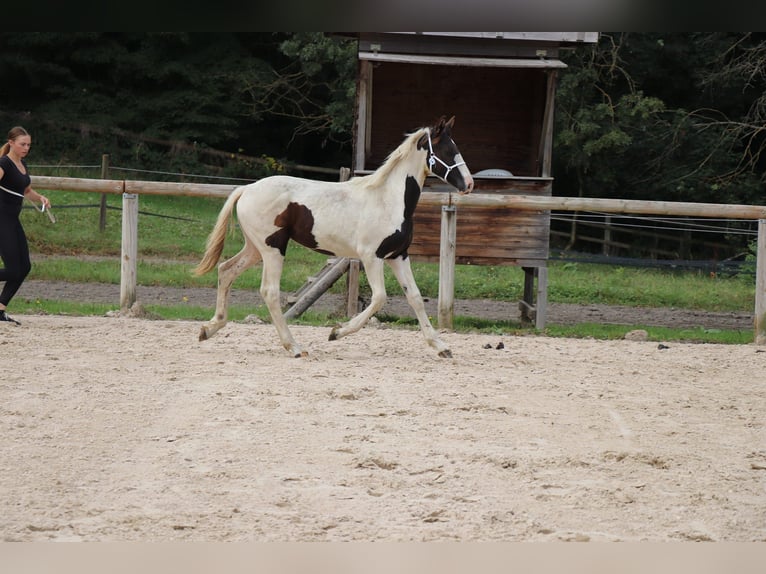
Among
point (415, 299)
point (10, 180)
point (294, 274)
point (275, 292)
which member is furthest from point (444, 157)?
point (294, 274)

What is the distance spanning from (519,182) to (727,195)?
9898 mm

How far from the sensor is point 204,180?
21.2 meters

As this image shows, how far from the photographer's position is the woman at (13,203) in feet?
25.3

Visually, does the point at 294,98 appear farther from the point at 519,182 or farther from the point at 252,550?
the point at 252,550

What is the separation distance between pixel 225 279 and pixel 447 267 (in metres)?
2.53

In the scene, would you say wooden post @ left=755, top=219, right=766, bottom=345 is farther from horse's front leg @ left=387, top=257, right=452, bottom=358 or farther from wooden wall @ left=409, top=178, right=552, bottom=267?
horse's front leg @ left=387, top=257, right=452, bottom=358

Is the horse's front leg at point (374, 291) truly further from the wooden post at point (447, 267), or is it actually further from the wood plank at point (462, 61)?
Result: the wood plank at point (462, 61)

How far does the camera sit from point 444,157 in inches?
283

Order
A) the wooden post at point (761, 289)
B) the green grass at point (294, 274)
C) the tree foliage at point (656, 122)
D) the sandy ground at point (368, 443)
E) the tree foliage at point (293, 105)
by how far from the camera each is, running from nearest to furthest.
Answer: the sandy ground at point (368, 443) < the wooden post at point (761, 289) < the green grass at point (294, 274) < the tree foliage at point (656, 122) < the tree foliage at point (293, 105)

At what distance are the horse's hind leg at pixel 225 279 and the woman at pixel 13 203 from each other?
1697 mm

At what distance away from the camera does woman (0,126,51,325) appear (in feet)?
25.3

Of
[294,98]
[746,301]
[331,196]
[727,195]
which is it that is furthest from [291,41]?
[331,196]

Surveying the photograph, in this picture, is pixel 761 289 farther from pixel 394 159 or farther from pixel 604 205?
pixel 394 159

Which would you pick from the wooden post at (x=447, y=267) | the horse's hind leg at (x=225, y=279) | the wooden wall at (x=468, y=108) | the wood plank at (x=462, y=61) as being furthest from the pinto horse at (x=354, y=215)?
the wooden wall at (x=468, y=108)
